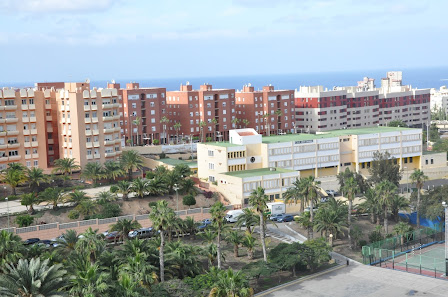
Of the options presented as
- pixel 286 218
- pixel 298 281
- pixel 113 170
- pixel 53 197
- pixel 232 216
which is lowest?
pixel 298 281

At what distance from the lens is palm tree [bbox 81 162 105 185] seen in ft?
279

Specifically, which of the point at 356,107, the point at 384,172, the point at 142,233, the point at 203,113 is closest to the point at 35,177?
the point at 142,233

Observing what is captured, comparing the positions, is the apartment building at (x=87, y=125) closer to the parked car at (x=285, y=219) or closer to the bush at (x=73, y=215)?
the bush at (x=73, y=215)

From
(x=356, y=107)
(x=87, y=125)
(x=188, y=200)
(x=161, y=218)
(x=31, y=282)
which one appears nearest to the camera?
(x=31, y=282)

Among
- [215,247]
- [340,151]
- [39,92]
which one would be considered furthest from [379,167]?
[39,92]

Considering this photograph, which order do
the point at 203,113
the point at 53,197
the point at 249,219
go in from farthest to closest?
the point at 203,113 < the point at 53,197 < the point at 249,219

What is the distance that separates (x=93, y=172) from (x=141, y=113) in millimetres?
41264

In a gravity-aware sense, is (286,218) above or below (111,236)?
below

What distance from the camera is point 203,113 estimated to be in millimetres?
133000

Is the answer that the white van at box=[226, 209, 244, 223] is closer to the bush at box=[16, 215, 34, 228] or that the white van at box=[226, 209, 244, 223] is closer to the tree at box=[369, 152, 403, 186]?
the tree at box=[369, 152, 403, 186]

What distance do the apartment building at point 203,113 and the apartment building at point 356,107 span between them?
2161 centimetres

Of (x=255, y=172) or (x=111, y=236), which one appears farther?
(x=255, y=172)

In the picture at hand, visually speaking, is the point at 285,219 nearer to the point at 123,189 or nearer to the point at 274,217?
the point at 274,217

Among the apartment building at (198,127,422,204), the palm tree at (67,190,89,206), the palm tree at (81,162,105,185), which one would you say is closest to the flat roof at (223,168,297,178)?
the apartment building at (198,127,422,204)
